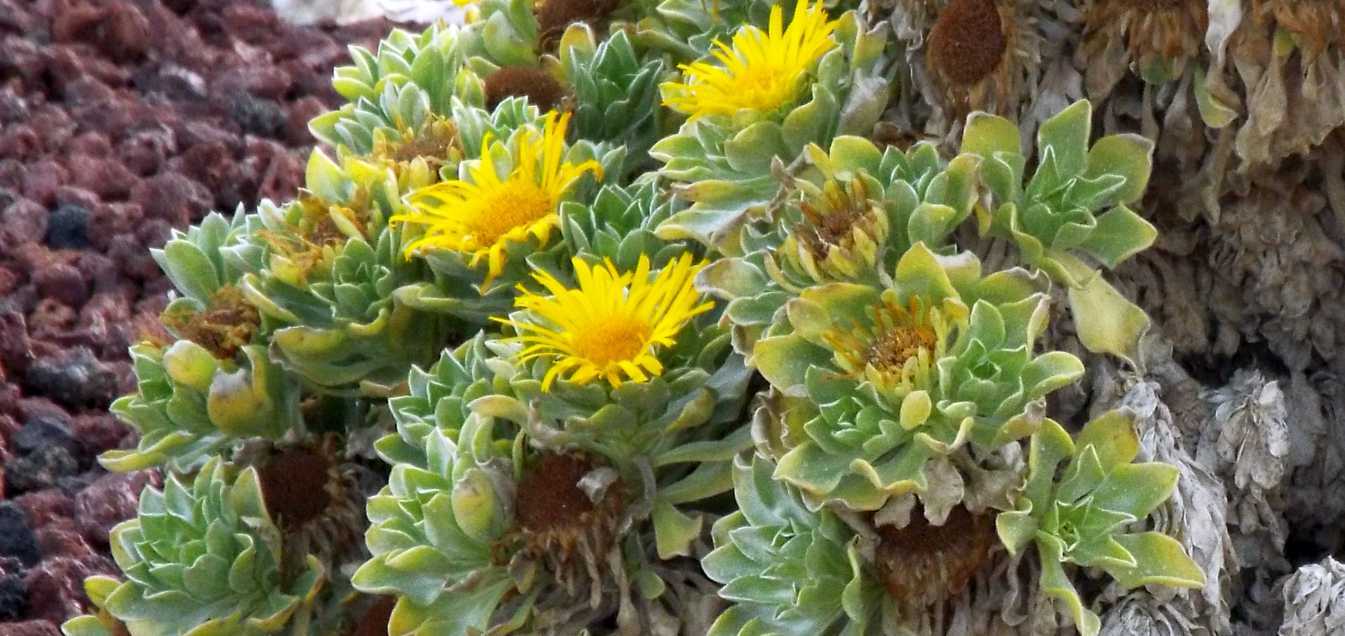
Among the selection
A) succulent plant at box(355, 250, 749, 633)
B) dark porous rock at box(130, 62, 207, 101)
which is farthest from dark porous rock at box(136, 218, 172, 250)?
succulent plant at box(355, 250, 749, 633)

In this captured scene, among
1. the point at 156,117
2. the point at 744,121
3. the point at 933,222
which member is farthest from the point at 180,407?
the point at 156,117

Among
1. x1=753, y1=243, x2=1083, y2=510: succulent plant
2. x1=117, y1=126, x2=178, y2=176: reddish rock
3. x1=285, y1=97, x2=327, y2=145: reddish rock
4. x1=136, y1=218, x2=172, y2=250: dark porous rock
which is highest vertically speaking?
x1=753, y1=243, x2=1083, y2=510: succulent plant

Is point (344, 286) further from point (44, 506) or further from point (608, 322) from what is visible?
point (44, 506)

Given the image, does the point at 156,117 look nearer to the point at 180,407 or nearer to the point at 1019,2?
the point at 180,407

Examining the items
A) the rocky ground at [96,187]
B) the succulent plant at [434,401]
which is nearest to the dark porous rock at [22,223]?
the rocky ground at [96,187]

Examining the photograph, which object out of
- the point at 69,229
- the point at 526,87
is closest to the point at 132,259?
the point at 69,229

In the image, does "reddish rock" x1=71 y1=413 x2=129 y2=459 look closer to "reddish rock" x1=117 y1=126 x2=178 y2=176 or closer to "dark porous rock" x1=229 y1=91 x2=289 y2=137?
"reddish rock" x1=117 y1=126 x2=178 y2=176
